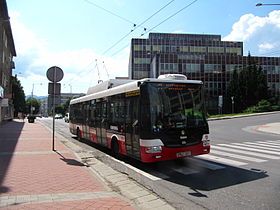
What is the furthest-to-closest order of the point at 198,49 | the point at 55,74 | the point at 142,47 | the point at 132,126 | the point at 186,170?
the point at 198,49
the point at 142,47
the point at 55,74
the point at 132,126
the point at 186,170

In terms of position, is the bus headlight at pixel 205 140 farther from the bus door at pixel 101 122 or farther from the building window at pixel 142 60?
the building window at pixel 142 60

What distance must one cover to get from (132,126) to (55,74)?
184 inches

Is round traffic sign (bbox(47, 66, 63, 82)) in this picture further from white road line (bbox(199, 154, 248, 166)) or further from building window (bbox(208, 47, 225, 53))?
building window (bbox(208, 47, 225, 53))

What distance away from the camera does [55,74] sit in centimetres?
991

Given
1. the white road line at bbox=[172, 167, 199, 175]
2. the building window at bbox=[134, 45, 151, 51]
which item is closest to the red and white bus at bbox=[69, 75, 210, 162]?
the white road line at bbox=[172, 167, 199, 175]

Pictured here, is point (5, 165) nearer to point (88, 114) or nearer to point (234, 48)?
point (88, 114)

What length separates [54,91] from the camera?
10164mm

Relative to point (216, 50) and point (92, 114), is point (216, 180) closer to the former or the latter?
point (92, 114)

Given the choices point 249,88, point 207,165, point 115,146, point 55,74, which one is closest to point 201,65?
point 249,88

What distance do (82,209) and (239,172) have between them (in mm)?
4526

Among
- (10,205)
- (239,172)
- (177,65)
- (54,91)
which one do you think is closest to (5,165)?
(10,205)

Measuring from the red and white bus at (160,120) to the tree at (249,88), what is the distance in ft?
156

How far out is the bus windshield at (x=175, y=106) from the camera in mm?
6554

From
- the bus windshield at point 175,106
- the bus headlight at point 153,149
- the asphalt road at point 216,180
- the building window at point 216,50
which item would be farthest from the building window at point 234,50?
the bus headlight at point 153,149
